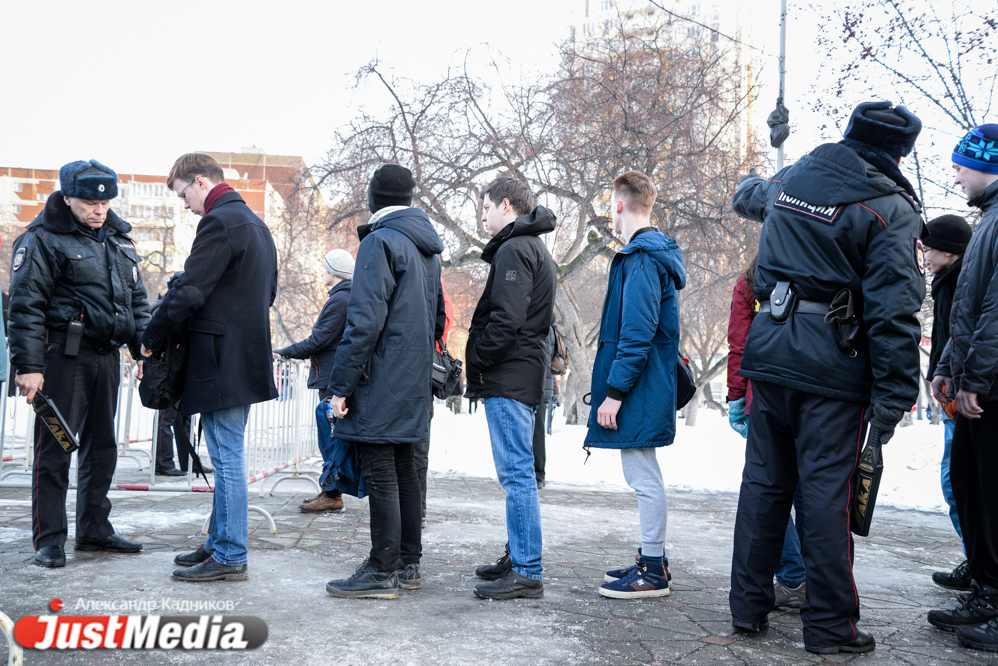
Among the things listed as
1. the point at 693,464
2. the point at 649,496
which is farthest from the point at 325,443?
the point at 693,464

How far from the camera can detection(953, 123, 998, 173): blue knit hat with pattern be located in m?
4.02

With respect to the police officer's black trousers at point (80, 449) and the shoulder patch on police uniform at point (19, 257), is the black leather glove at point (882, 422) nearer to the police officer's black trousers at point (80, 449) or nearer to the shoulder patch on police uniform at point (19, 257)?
the police officer's black trousers at point (80, 449)

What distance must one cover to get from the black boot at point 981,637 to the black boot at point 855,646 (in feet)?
1.57

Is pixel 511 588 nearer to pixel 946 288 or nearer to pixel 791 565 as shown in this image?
pixel 791 565

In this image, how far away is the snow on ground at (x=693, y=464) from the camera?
937cm

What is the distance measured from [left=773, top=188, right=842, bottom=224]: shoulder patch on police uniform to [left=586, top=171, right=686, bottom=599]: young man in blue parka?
80 centimetres

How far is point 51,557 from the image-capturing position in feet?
14.2

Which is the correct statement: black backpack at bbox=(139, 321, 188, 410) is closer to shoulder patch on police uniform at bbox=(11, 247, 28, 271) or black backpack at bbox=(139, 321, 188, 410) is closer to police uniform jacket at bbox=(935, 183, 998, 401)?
shoulder patch on police uniform at bbox=(11, 247, 28, 271)

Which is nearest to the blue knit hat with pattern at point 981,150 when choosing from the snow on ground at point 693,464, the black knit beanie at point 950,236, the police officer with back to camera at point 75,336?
the black knit beanie at point 950,236

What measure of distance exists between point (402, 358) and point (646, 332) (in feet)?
4.10

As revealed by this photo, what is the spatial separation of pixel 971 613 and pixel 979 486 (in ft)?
2.21

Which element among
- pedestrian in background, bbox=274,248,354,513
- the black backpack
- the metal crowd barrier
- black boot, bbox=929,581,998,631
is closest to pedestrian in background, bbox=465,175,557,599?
the black backpack

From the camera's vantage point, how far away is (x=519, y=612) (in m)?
3.72

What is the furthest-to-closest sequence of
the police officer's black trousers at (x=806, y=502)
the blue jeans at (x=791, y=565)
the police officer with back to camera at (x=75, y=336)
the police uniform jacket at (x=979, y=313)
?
the police officer with back to camera at (x=75, y=336) < the blue jeans at (x=791, y=565) < the police uniform jacket at (x=979, y=313) < the police officer's black trousers at (x=806, y=502)
